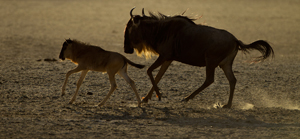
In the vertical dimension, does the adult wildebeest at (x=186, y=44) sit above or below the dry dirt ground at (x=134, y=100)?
above

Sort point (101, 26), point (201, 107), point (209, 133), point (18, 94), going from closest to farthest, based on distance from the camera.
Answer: point (209, 133)
point (201, 107)
point (18, 94)
point (101, 26)

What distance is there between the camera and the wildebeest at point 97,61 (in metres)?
9.09

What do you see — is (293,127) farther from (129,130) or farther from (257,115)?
(129,130)

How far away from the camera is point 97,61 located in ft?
30.0

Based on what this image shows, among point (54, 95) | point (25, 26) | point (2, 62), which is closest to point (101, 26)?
point (25, 26)

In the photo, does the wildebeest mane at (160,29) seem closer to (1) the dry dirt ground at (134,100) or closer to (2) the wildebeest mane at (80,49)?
(2) the wildebeest mane at (80,49)

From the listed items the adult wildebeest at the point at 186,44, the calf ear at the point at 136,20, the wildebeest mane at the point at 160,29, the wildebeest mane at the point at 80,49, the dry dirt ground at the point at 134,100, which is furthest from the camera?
the calf ear at the point at 136,20

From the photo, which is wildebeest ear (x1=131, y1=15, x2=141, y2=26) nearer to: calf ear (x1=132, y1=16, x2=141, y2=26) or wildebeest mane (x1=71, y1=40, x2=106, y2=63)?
calf ear (x1=132, y1=16, x2=141, y2=26)

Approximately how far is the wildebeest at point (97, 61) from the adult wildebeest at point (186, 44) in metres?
0.49

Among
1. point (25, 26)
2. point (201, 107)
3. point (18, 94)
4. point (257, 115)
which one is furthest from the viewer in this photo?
point (25, 26)

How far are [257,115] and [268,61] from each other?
669 centimetres

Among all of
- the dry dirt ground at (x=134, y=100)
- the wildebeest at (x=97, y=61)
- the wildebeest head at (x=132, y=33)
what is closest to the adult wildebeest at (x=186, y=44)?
the wildebeest head at (x=132, y=33)

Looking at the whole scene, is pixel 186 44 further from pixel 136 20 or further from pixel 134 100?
pixel 134 100

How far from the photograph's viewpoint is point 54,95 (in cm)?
989
